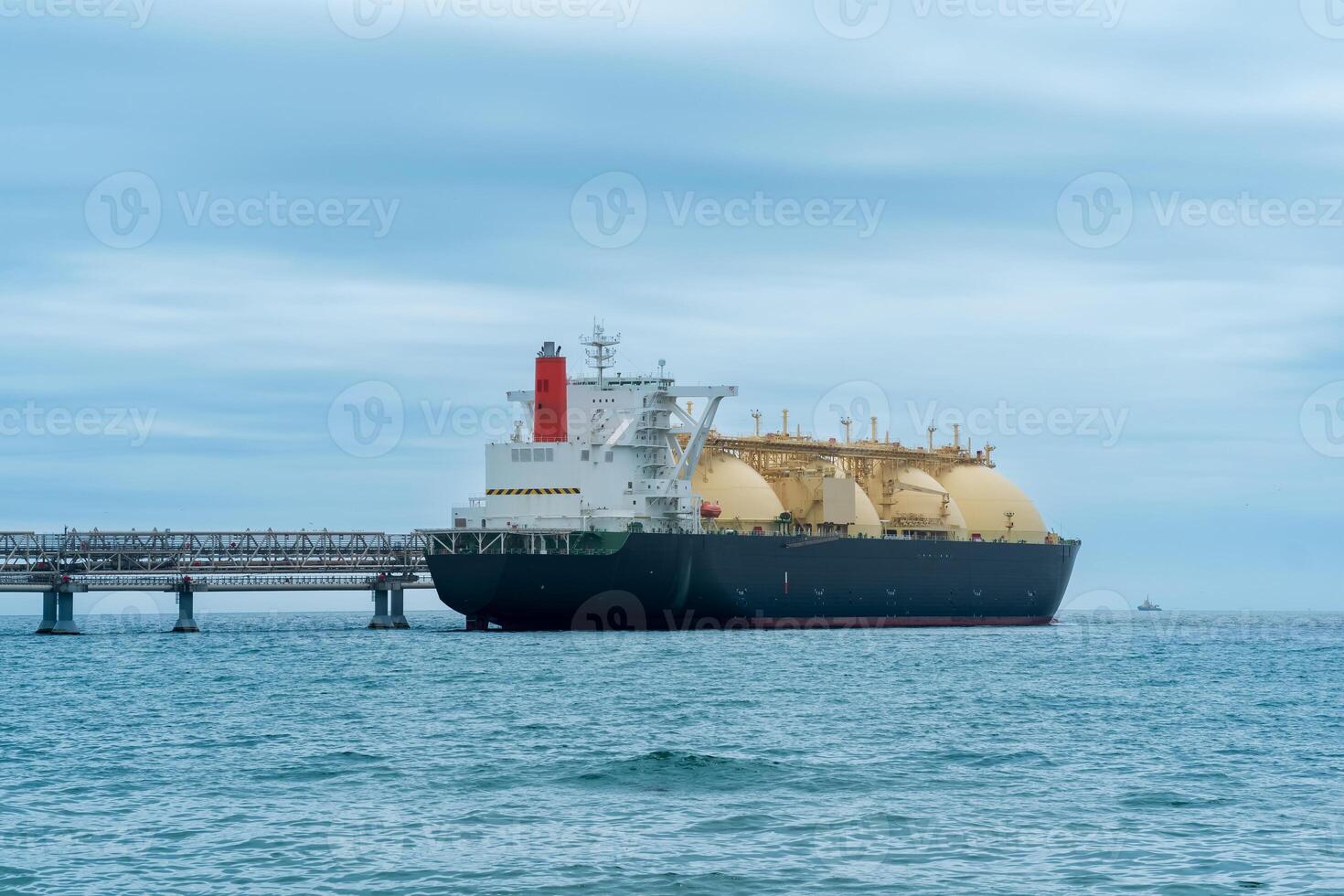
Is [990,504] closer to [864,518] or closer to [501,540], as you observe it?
[864,518]

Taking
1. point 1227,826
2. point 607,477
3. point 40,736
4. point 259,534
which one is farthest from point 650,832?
point 259,534

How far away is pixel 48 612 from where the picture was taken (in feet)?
235

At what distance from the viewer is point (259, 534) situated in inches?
2803

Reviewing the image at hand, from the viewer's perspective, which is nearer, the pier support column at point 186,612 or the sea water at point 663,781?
the sea water at point 663,781

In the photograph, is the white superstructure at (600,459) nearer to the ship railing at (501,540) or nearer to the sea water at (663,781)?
the ship railing at (501,540)

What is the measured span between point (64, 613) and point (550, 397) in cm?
2257

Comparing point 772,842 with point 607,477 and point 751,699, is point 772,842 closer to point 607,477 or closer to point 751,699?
point 751,699

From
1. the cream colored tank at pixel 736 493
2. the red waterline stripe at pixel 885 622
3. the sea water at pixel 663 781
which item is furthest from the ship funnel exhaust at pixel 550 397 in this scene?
the sea water at pixel 663 781

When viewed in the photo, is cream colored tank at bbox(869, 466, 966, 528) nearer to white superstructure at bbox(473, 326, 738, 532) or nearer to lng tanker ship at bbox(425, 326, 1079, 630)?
lng tanker ship at bbox(425, 326, 1079, 630)

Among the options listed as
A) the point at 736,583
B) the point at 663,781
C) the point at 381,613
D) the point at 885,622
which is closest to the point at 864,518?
the point at 885,622

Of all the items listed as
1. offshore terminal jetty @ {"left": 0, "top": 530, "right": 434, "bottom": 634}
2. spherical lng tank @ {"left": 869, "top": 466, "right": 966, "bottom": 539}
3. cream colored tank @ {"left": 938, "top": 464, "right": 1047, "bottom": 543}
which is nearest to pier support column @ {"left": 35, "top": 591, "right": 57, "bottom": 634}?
offshore terminal jetty @ {"left": 0, "top": 530, "right": 434, "bottom": 634}

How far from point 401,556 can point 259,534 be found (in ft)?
22.1

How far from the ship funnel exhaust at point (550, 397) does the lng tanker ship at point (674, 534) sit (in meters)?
0.08

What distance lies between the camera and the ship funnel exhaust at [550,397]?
68688 mm
